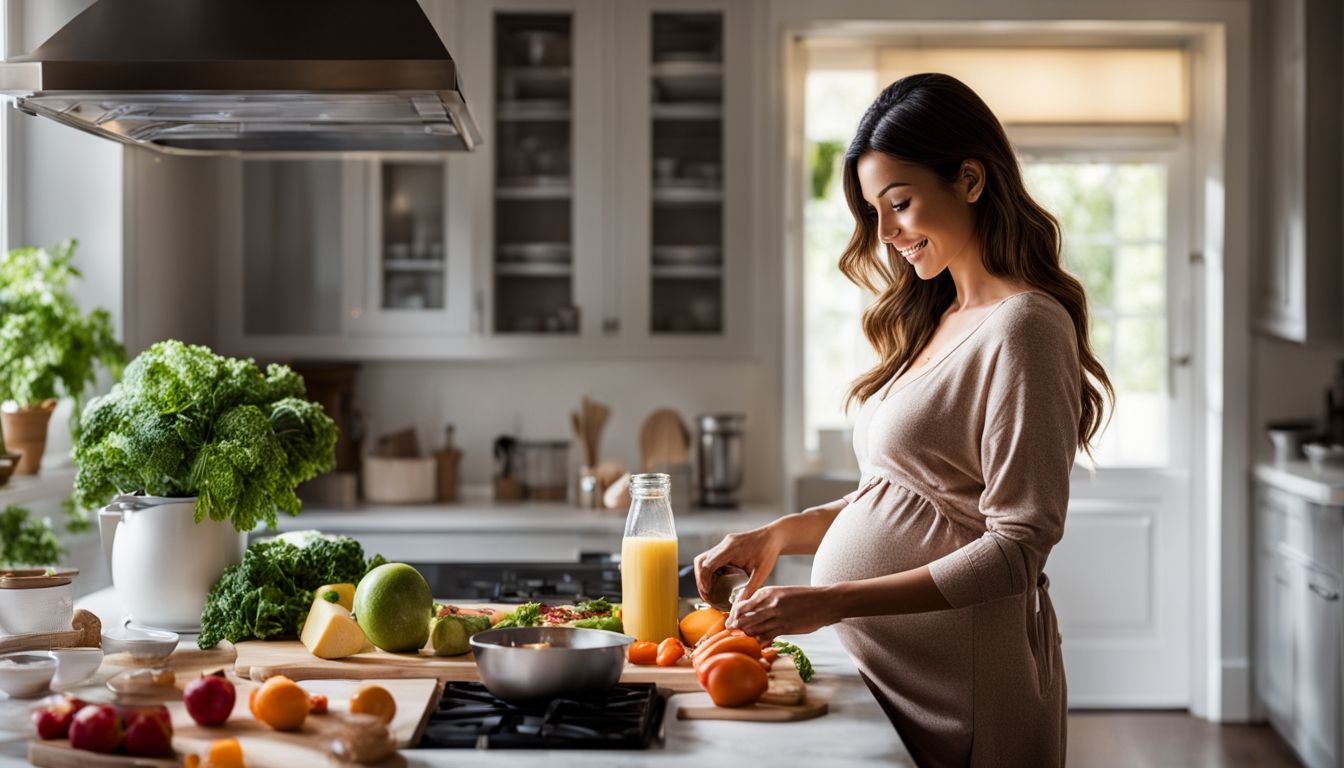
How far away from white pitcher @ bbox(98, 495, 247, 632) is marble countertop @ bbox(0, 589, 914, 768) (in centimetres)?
38

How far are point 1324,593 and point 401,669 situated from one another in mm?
3021

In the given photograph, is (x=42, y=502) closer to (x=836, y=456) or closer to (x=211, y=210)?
(x=211, y=210)

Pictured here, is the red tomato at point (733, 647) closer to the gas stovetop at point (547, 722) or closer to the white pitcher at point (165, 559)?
the gas stovetop at point (547, 722)

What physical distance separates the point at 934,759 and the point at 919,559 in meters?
0.27

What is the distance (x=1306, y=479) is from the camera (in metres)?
3.89

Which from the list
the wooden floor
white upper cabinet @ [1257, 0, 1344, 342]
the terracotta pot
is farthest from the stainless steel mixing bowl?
white upper cabinet @ [1257, 0, 1344, 342]

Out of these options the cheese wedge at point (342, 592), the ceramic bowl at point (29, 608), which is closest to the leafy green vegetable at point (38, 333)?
the ceramic bowl at point (29, 608)

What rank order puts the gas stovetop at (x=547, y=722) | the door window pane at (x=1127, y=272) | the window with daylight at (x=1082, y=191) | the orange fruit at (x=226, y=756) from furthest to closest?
the door window pane at (x=1127, y=272) < the window with daylight at (x=1082, y=191) < the gas stovetop at (x=547, y=722) < the orange fruit at (x=226, y=756)

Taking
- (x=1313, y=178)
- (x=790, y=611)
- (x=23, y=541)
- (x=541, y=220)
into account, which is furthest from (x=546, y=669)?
(x=1313, y=178)

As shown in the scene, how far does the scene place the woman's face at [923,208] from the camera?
1.80 metres

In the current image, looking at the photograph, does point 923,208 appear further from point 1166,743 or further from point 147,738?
point 1166,743

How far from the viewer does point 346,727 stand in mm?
1398

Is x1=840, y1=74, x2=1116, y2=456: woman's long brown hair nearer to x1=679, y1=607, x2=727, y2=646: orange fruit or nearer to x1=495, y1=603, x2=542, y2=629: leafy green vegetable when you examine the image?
x1=679, y1=607, x2=727, y2=646: orange fruit

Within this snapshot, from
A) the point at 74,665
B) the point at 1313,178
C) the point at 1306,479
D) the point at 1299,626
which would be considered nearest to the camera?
the point at 74,665
